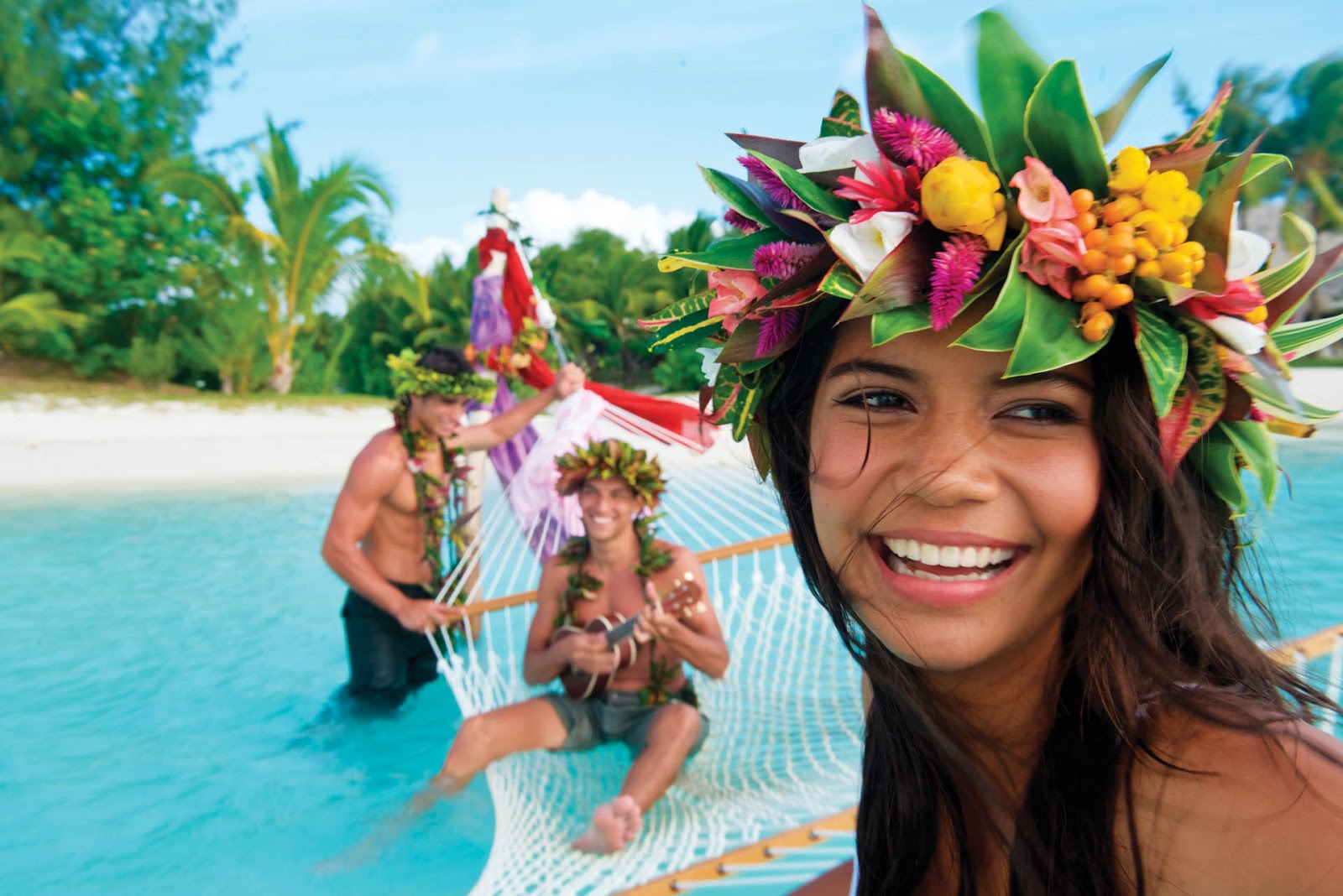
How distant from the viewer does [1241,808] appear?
71 cm

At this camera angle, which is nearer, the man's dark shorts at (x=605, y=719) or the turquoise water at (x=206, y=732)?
the man's dark shorts at (x=605, y=719)

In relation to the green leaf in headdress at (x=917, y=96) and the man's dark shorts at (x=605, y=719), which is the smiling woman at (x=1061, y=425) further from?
the man's dark shorts at (x=605, y=719)

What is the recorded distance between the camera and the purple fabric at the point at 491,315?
404 centimetres

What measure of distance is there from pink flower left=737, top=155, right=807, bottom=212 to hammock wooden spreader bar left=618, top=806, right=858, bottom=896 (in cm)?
85

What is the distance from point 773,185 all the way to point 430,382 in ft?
9.56

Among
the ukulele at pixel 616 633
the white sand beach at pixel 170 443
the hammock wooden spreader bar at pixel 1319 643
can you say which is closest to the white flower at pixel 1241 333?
the hammock wooden spreader bar at pixel 1319 643

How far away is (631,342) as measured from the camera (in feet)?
64.5

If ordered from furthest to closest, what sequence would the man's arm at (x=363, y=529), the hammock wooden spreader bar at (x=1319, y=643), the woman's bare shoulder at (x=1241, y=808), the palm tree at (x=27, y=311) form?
the palm tree at (x=27, y=311) < the man's arm at (x=363, y=529) < the hammock wooden spreader bar at (x=1319, y=643) < the woman's bare shoulder at (x=1241, y=808)

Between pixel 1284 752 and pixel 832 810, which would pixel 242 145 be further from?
pixel 1284 752

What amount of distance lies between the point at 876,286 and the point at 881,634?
1.07 feet

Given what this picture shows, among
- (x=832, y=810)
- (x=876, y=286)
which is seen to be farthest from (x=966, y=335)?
(x=832, y=810)

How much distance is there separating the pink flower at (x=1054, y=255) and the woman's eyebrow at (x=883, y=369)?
4.8 inches

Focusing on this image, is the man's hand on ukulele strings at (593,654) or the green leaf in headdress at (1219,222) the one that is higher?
the green leaf in headdress at (1219,222)

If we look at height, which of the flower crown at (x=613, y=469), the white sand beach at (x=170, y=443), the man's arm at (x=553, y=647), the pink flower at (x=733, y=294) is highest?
the pink flower at (x=733, y=294)
